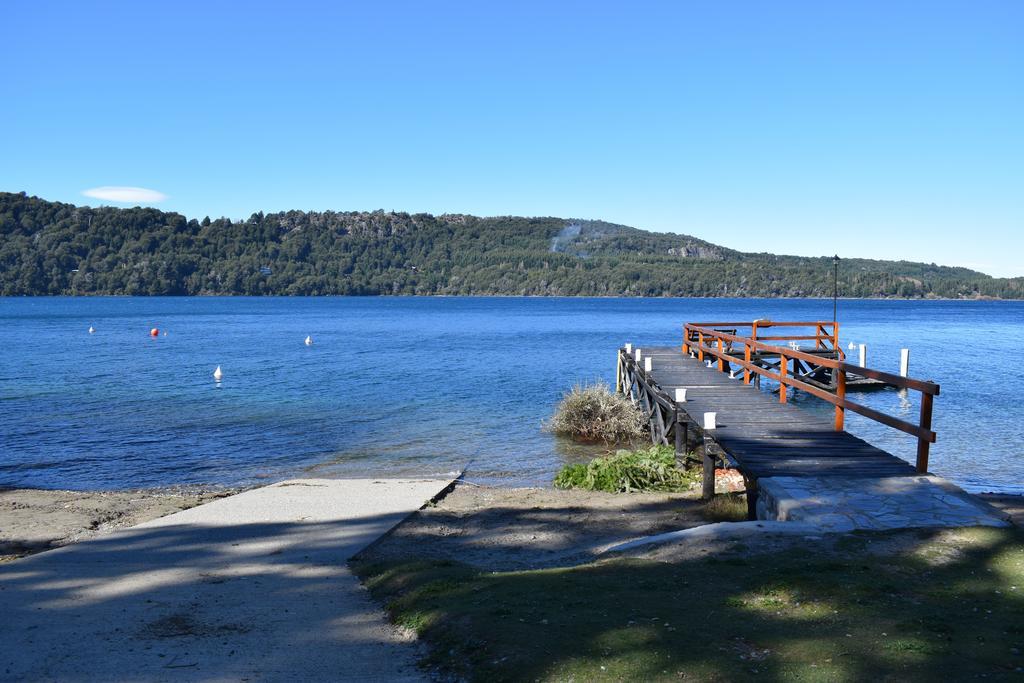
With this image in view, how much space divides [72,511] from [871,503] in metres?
10.8

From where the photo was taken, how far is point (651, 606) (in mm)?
5766

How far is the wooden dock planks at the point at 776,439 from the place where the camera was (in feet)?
32.6

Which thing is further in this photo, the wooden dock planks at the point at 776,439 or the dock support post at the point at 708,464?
the dock support post at the point at 708,464

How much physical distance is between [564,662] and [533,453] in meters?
12.6

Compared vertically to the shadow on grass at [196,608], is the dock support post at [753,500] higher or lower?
higher

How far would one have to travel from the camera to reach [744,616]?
550 cm

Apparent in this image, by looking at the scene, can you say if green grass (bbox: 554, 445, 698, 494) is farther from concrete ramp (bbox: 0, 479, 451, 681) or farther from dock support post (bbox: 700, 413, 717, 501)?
concrete ramp (bbox: 0, 479, 451, 681)

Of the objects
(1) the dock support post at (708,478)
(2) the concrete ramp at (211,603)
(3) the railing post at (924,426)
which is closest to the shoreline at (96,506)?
(2) the concrete ramp at (211,603)

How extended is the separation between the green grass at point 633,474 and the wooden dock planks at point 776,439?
34.9 inches

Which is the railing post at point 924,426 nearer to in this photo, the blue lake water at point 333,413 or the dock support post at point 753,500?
the dock support post at point 753,500

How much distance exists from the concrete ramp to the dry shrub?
7.74 m

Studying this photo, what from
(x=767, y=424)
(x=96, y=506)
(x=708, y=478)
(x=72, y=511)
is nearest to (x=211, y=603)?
(x=72, y=511)

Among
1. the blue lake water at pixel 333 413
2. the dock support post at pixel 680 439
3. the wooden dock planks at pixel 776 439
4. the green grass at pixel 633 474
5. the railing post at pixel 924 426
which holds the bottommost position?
the blue lake water at pixel 333 413

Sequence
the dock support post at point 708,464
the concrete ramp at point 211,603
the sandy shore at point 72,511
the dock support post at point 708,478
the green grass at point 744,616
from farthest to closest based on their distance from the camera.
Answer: the dock support post at point 708,478
the dock support post at point 708,464
the sandy shore at point 72,511
the concrete ramp at point 211,603
the green grass at point 744,616
